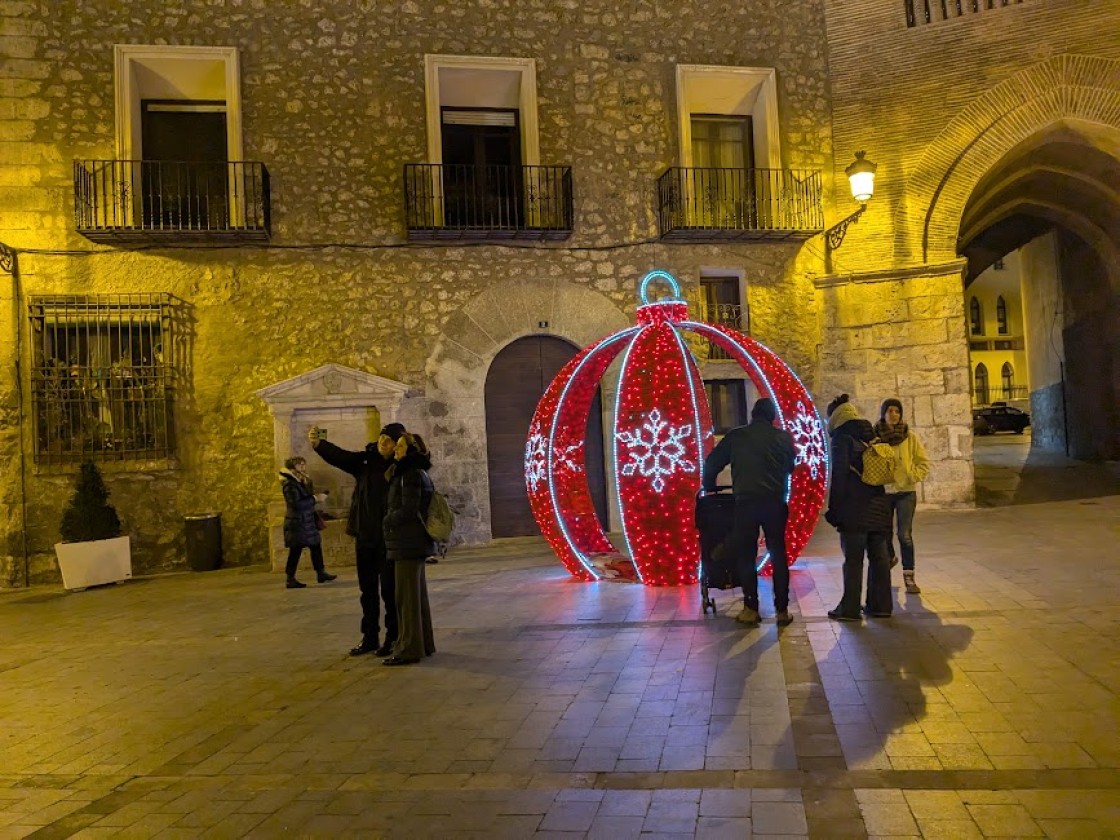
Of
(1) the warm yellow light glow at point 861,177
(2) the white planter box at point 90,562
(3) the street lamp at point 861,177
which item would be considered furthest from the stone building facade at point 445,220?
(1) the warm yellow light glow at point 861,177

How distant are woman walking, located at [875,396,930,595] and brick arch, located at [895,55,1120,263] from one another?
20.5 feet

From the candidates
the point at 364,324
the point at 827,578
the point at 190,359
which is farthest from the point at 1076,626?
the point at 190,359

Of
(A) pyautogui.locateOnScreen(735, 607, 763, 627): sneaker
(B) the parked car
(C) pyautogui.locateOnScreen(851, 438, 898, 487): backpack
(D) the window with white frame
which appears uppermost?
(D) the window with white frame

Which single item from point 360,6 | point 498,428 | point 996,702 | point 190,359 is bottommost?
point 996,702

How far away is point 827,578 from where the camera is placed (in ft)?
24.7

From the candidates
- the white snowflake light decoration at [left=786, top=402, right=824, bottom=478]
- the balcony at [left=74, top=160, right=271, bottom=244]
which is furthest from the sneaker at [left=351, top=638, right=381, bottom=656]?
the balcony at [left=74, top=160, right=271, bottom=244]

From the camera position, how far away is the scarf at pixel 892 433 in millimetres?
6352

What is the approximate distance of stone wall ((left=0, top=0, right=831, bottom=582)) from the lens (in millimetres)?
10469

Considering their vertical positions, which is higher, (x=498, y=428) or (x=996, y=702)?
(x=498, y=428)

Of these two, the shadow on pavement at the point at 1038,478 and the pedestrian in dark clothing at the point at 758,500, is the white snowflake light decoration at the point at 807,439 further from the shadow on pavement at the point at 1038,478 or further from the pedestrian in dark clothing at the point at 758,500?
the shadow on pavement at the point at 1038,478

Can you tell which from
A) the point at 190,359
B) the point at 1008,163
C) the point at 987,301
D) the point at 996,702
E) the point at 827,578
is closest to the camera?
the point at 996,702

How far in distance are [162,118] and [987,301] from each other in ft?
151

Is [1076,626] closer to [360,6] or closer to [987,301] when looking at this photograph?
[360,6]

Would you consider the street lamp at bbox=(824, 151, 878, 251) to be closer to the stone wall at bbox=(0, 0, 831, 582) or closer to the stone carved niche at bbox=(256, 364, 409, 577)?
the stone wall at bbox=(0, 0, 831, 582)
